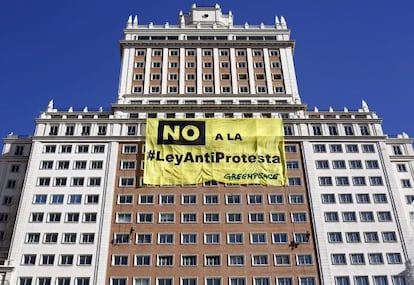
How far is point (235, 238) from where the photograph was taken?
238 ft

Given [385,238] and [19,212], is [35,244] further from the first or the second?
[385,238]

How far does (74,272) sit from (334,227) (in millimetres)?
39474

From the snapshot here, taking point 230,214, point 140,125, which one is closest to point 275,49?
point 140,125

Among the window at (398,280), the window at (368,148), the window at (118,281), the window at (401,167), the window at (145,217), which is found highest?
the window at (368,148)

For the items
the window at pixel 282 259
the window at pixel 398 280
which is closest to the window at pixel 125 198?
the window at pixel 282 259

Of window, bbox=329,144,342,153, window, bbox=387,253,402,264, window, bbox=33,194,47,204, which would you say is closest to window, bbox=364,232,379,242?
window, bbox=387,253,402,264

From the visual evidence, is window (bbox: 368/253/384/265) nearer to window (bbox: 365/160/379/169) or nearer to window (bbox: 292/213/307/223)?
window (bbox: 292/213/307/223)

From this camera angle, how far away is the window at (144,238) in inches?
2840

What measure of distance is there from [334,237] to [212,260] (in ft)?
62.2

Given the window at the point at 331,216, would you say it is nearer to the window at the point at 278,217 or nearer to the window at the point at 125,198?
the window at the point at 278,217

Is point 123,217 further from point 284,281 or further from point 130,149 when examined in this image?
point 284,281

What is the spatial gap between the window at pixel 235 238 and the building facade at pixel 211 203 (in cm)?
15

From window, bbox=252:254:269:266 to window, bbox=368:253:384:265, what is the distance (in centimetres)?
1527

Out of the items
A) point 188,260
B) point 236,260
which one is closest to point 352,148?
point 236,260
